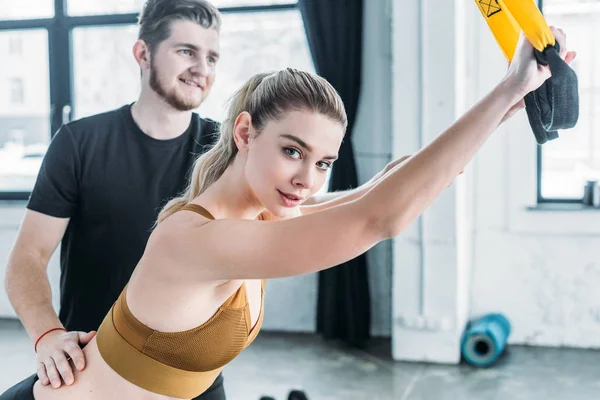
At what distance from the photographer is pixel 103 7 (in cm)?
488

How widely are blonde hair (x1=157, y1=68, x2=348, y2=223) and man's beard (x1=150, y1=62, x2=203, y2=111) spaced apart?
61 cm

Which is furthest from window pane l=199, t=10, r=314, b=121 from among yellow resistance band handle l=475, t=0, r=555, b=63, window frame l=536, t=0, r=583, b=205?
yellow resistance band handle l=475, t=0, r=555, b=63

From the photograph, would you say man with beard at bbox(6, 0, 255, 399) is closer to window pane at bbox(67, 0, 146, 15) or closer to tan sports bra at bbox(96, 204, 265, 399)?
tan sports bra at bbox(96, 204, 265, 399)

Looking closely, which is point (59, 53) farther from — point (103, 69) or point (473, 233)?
point (473, 233)

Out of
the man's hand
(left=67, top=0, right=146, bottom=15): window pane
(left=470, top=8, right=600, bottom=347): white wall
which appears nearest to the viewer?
the man's hand

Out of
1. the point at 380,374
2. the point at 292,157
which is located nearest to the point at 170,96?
the point at 292,157

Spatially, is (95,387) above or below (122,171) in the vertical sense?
below

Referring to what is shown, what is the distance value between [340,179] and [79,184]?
242 centimetres

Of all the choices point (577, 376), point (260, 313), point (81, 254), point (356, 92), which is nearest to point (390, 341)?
point (577, 376)

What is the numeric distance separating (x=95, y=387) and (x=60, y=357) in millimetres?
107

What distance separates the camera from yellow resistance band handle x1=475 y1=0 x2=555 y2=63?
42.7 inches

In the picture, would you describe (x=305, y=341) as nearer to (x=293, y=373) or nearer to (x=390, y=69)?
(x=293, y=373)

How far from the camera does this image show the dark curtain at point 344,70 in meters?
4.29

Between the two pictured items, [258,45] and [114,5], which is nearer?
[258,45]
